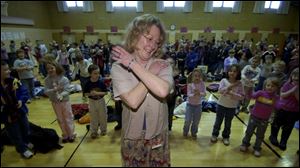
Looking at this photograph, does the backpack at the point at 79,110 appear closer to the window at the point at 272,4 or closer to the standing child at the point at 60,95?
the standing child at the point at 60,95

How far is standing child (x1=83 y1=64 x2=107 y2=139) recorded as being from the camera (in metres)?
3.11

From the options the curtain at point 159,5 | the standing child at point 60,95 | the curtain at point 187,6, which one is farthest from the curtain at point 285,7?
the curtain at point 159,5

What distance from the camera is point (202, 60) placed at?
17.8 ft

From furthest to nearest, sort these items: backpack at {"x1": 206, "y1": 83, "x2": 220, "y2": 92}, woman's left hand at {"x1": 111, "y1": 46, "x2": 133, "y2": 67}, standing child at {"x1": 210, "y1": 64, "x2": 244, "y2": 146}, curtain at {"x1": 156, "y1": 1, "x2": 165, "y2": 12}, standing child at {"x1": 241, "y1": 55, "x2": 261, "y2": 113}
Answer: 1. curtain at {"x1": 156, "y1": 1, "x2": 165, "y2": 12}
2. backpack at {"x1": 206, "y1": 83, "x2": 220, "y2": 92}
3. standing child at {"x1": 210, "y1": 64, "x2": 244, "y2": 146}
4. standing child at {"x1": 241, "y1": 55, "x2": 261, "y2": 113}
5. woman's left hand at {"x1": 111, "y1": 46, "x2": 133, "y2": 67}

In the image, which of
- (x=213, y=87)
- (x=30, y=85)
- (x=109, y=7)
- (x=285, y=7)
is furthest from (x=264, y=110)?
(x=109, y=7)

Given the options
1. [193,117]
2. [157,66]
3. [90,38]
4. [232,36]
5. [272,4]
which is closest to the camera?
[157,66]

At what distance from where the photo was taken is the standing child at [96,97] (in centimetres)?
311

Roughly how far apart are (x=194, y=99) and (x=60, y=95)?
2.10 metres

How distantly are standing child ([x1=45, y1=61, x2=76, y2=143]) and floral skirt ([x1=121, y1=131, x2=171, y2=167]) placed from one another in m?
1.67

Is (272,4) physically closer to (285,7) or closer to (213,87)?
(285,7)

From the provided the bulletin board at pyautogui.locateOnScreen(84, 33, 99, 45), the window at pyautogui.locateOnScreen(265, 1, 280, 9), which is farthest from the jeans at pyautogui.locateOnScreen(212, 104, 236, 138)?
the bulletin board at pyautogui.locateOnScreen(84, 33, 99, 45)

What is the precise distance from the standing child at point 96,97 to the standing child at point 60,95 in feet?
1.27

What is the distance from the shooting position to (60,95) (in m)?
2.67

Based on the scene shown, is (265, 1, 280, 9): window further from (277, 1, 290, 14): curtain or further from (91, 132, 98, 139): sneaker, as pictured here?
(91, 132, 98, 139): sneaker
